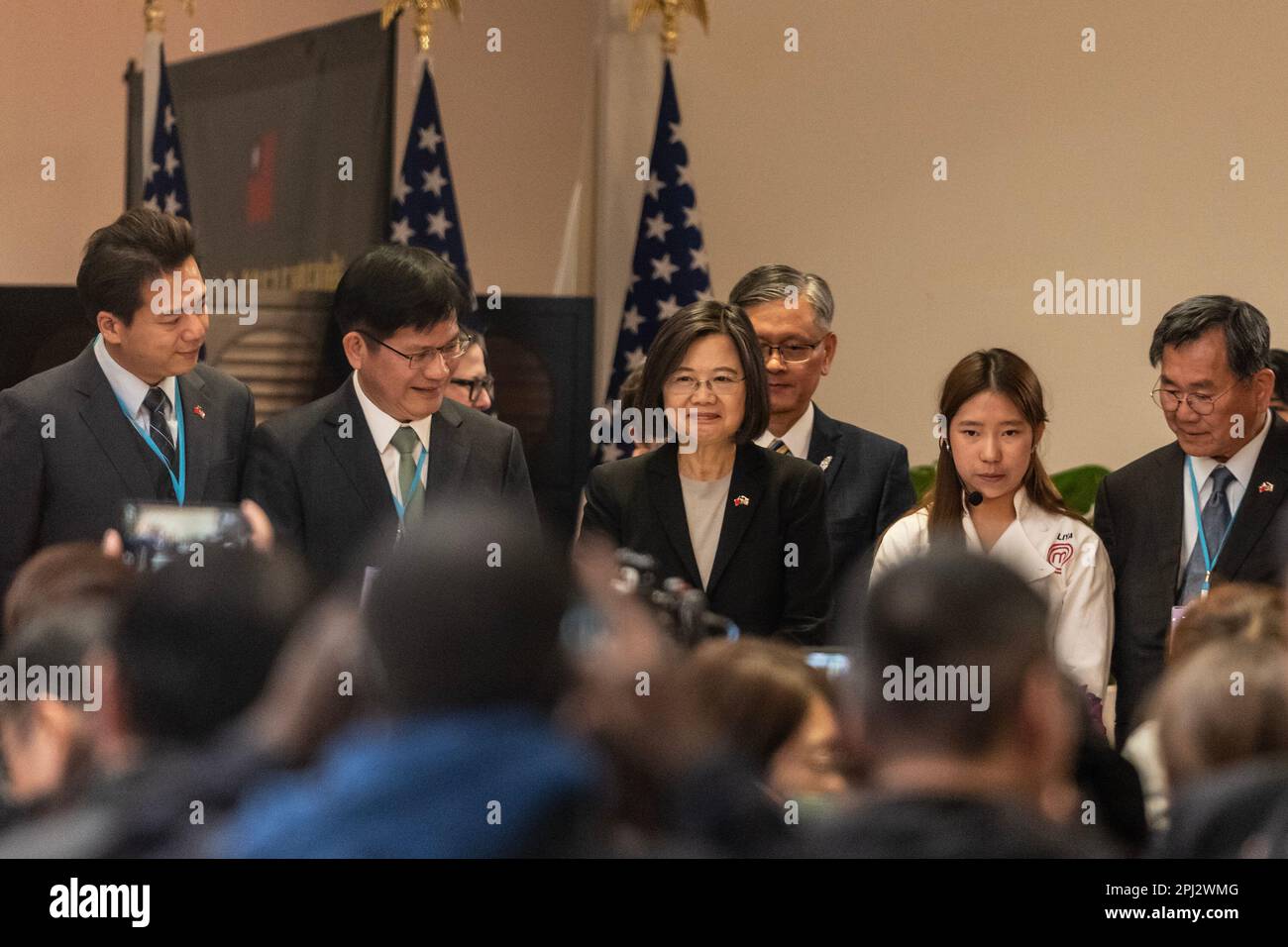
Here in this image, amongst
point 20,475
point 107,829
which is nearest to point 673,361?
point 20,475

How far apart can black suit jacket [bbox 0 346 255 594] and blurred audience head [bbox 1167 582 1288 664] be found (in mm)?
2076

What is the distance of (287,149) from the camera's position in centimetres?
781

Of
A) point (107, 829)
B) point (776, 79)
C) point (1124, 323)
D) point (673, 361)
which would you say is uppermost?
point (776, 79)

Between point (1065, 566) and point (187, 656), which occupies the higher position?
point (1065, 566)

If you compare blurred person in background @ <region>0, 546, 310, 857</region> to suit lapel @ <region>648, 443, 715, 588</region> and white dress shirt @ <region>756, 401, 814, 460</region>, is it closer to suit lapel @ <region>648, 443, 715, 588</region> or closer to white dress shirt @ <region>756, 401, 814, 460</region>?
suit lapel @ <region>648, 443, 715, 588</region>

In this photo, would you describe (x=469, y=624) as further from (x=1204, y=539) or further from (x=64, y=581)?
(x=1204, y=539)

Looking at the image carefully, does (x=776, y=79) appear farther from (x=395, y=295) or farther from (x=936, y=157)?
(x=395, y=295)

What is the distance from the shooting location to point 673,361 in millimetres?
4102

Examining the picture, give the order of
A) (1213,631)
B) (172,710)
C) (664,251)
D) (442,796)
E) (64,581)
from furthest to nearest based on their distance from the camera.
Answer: (664,251) < (1213,631) < (64,581) < (172,710) < (442,796)

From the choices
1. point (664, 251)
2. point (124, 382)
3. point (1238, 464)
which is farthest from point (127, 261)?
point (664, 251)

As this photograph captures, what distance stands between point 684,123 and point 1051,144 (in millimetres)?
1703

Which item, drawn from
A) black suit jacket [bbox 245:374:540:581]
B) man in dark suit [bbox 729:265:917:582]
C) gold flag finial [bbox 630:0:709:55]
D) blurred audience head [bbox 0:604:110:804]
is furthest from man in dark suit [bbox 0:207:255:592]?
gold flag finial [bbox 630:0:709:55]

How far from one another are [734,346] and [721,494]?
358 mm

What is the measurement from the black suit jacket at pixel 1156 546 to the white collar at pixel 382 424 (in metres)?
1.79
